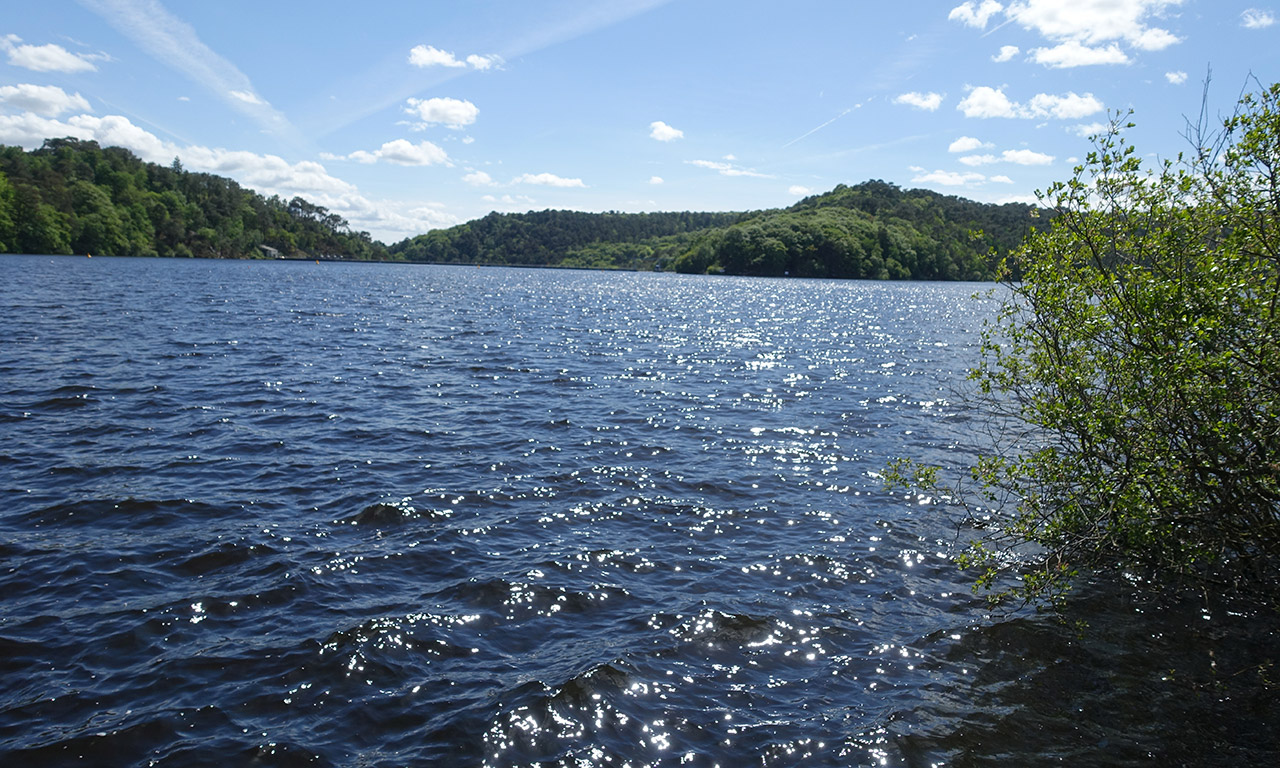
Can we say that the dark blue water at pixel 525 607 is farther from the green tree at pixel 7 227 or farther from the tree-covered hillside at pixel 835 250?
the tree-covered hillside at pixel 835 250

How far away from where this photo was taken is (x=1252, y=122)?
318 inches

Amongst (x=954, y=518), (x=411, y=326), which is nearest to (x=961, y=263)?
(x=411, y=326)

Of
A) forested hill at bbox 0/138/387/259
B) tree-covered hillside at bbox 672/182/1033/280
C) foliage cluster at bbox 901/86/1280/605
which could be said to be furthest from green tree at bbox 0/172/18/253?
foliage cluster at bbox 901/86/1280/605

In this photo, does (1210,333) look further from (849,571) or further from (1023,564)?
(849,571)

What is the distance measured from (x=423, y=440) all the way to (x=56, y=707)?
11.3 m

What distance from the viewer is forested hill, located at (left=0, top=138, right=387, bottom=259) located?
4749 inches

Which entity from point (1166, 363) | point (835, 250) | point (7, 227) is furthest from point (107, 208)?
point (1166, 363)

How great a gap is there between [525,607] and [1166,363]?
9077mm

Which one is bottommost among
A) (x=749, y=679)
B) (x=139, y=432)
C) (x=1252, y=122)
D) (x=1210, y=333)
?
(x=749, y=679)

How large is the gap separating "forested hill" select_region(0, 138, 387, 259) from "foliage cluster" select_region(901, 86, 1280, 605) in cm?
15697

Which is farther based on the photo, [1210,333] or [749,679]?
[749,679]

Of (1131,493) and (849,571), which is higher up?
(1131,493)

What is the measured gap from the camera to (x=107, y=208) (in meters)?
138

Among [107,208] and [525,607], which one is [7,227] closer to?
[107,208]
